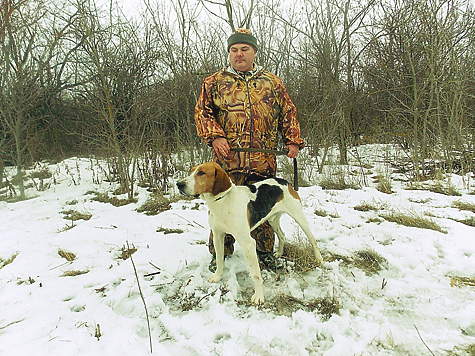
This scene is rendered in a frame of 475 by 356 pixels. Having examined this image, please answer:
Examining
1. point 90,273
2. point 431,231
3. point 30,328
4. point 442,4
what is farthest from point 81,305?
point 442,4

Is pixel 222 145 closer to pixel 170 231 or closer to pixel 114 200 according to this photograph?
pixel 170 231

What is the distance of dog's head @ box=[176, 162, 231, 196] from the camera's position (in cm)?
214

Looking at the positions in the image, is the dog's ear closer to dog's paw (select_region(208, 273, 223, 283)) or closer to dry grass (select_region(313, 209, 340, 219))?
dog's paw (select_region(208, 273, 223, 283))

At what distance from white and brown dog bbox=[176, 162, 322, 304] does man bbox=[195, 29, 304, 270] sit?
0.27 meters

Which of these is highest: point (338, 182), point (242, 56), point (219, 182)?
point (242, 56)

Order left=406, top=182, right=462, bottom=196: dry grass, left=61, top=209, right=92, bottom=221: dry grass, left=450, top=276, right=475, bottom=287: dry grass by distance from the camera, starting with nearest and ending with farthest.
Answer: left=450, top=276, right=475, bottom=287: dry grass → left=61, top=209, right=92, bottom=221: dry grass → left=406, top=182, right=462, bottom=196: dry grass

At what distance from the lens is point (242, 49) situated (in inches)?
109

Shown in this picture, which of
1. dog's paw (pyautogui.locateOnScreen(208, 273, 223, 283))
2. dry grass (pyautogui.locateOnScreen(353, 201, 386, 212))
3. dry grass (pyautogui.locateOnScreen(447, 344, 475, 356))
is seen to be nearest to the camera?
dry grass (pyautogui.locateOnScreen(447, 344, 475, 356))

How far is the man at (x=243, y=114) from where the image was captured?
9.11 feet

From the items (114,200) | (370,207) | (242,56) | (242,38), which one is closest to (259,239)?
(242,56)

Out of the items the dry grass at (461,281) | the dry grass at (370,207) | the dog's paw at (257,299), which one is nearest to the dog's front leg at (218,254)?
the dog's paw at (257,299)

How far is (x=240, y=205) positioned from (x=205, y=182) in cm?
42

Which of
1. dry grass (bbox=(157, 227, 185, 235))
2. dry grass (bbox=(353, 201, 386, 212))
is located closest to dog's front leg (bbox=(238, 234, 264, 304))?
dry grass (bbox=(157, 227, 185, 235))

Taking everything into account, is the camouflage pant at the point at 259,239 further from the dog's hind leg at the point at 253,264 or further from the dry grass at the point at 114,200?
the dry grass at the point at 114,200
